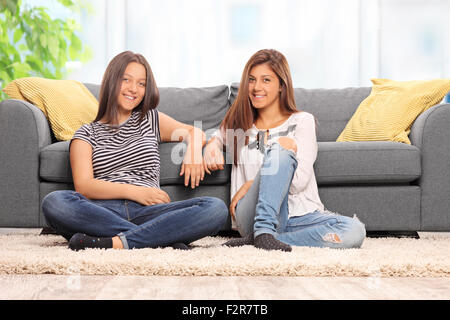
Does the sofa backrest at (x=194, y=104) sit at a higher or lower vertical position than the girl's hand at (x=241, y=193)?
higher

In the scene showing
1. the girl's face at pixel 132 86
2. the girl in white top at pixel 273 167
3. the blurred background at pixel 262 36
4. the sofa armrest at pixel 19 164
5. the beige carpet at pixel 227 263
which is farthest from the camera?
the blurred background at pixel 262 36

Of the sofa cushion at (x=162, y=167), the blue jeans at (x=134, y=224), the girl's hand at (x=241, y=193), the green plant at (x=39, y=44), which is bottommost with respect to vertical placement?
the blue jeans at (x=134, y=224)

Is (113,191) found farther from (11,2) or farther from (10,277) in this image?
(11,2)

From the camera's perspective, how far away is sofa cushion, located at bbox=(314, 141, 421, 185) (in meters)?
2.25

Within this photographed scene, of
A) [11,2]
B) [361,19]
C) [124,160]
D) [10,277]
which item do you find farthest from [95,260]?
[361,19]

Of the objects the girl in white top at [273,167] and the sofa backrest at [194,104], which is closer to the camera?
the girl in white top at [273,167]

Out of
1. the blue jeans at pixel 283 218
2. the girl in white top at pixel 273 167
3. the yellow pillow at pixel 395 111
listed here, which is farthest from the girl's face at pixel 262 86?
the yellow pillow at pixel 395 111

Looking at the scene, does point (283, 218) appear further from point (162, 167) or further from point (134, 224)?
point (162, 167)

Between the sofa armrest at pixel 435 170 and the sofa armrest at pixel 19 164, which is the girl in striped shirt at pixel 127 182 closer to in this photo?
the sofa armrest at pixel 19 164

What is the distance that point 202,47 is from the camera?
4.10 meters

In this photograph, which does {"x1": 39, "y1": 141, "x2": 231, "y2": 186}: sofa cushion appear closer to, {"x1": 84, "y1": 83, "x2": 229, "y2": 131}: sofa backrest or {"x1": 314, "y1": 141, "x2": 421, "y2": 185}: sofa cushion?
{"x1": 314, "y1": 141, "x2": 421, "y2": 185}: sofa cushion

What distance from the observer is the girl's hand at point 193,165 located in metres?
2.05

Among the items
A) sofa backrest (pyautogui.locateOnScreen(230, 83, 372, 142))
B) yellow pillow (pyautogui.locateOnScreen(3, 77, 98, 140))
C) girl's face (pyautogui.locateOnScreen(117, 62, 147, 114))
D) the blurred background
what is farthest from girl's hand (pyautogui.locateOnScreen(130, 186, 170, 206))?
the blurred background

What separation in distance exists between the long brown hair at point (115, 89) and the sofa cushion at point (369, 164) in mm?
763
